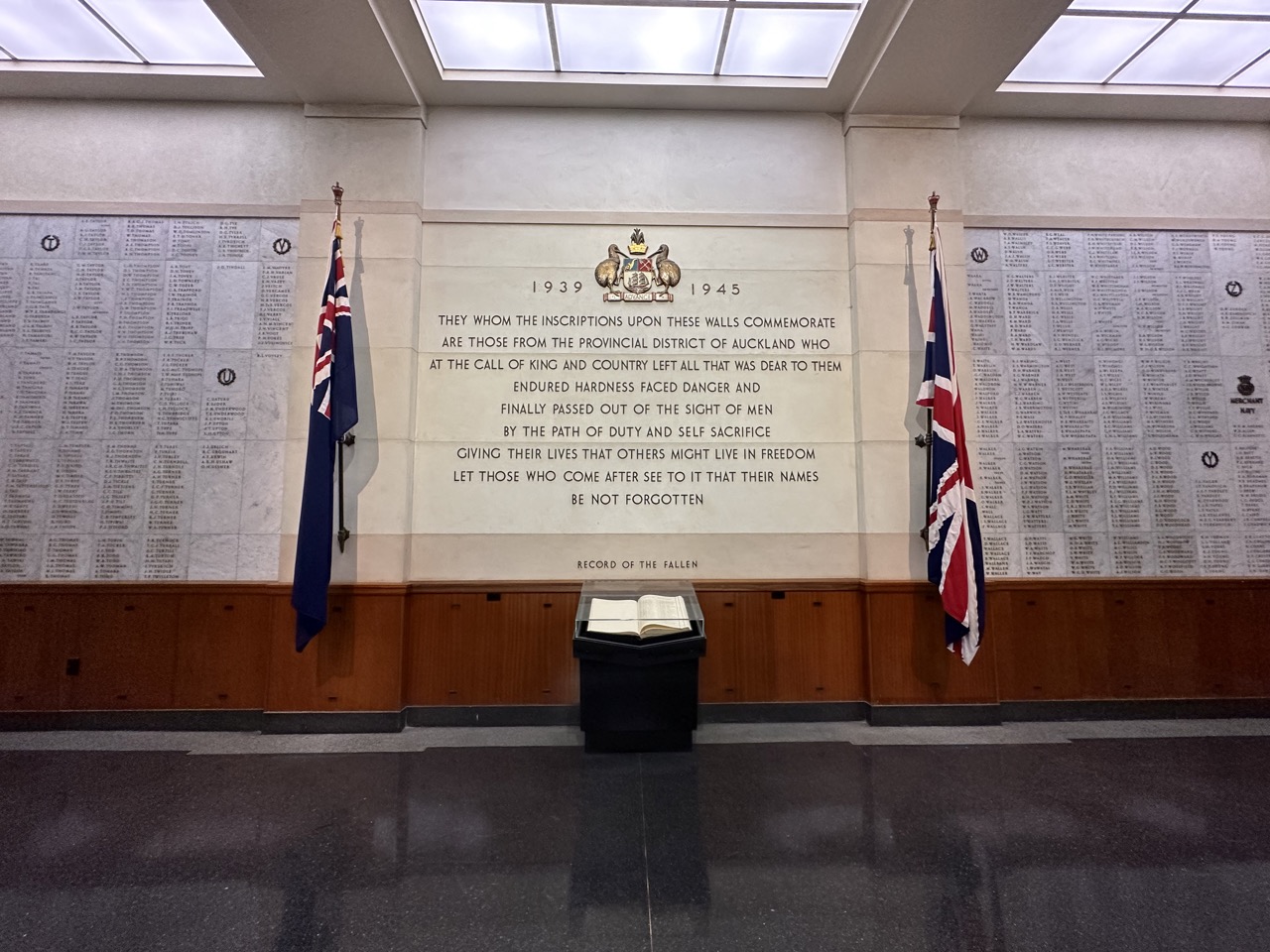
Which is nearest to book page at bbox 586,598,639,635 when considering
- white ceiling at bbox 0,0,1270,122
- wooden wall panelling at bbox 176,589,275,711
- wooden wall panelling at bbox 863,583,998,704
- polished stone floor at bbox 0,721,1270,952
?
polished stone floor at bbox 0,721,1270,952

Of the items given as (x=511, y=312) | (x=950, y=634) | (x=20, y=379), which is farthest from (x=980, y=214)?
(x=20, y=379)

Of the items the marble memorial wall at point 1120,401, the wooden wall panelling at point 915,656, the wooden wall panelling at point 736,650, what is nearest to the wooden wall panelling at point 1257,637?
the marble memorial wall at point 1120,401

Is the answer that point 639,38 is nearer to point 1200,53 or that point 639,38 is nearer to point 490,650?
point 1200,53

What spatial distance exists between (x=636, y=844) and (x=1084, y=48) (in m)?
5.79

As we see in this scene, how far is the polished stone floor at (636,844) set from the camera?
7.06 ft

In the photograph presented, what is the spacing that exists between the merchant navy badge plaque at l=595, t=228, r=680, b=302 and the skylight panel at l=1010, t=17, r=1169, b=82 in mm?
2928

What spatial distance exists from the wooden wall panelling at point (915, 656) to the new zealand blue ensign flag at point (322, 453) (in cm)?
368

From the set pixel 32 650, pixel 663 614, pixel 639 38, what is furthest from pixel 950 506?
pixel 32 650

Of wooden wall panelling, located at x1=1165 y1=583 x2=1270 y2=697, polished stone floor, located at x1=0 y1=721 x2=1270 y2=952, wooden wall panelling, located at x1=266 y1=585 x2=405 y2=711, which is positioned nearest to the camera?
polished stone floor, located at x1=0 y1=721 x2=1270 y2=952

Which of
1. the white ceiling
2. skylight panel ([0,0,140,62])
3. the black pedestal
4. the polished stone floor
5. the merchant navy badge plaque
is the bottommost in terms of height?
the polished stone floor

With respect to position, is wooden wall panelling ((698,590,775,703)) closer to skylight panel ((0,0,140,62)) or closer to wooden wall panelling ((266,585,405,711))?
wooden wall panelling ((266,585,405,711))

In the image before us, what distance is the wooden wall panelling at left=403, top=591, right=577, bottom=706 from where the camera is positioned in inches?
170

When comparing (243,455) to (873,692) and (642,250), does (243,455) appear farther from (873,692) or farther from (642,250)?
(873,692)

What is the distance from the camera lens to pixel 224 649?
170 inches
